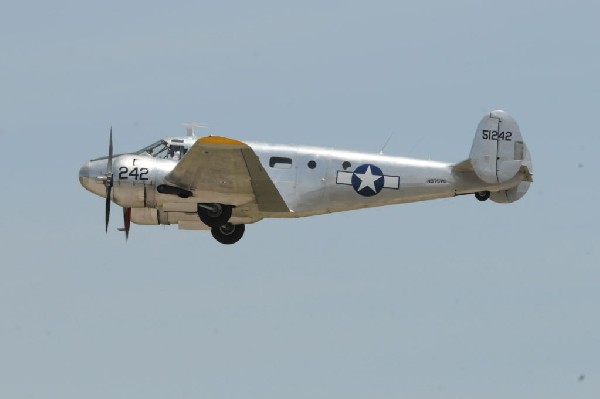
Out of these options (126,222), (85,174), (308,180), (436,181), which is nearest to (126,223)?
(126,222)

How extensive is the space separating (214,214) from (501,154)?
24.3ft

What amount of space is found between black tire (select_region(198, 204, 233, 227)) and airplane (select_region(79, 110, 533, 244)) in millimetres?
25

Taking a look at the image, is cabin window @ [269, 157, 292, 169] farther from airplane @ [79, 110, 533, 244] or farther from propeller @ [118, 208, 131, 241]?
propeller @ [118, 208, 131, 241]

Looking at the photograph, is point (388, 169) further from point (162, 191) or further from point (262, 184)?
point (162, 191)

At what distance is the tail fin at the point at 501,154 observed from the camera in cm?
3812

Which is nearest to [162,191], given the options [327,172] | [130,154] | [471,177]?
→ [130,154]

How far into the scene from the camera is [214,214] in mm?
37719

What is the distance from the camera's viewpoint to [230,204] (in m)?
37.8

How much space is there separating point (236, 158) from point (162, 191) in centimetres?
244

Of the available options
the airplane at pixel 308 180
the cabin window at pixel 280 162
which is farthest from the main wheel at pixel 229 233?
the cabin window at pixel 280 162

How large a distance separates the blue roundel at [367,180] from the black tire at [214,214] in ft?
10.8

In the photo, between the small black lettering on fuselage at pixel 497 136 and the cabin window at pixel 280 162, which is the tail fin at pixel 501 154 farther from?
the cabin window at pixel 280 162

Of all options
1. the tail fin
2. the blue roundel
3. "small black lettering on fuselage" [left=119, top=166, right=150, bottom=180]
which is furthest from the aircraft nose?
the tail fin

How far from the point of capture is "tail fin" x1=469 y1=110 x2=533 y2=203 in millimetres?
38125
